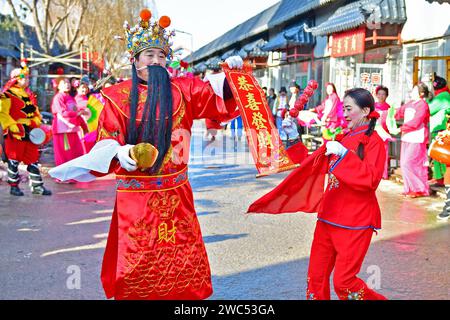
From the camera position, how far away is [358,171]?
3.27 metres

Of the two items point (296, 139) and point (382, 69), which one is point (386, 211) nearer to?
point (296, 139)

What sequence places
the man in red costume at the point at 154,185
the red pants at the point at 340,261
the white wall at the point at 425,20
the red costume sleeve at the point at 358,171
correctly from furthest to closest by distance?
the white wall at the point at 425,20
the red pants at the point at 340,261
the red costume sleeve at the point at 358,171
the man in red costume at the point at 154,185

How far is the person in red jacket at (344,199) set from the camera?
10.9 feet

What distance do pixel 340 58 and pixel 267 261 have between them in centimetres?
1092

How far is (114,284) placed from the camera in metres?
3.22

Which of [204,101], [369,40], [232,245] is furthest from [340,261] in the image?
[369,40]

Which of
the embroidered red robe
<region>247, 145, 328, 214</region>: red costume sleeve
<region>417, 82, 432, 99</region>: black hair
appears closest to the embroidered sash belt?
the embroidered red robe

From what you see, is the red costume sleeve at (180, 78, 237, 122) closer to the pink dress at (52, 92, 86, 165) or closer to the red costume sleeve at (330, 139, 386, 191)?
the red costume sleeve at (330, 139, 386, 191)

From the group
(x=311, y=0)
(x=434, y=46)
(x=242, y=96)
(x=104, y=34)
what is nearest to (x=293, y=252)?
(x=242, y=96)

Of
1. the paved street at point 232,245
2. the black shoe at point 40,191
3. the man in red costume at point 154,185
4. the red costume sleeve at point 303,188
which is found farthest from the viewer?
the black shoe at point 40,191

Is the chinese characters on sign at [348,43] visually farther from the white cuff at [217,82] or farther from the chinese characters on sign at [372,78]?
the white cuff at [217,82]

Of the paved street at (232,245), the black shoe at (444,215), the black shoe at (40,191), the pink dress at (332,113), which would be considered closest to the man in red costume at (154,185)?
the paved street at (232,245)

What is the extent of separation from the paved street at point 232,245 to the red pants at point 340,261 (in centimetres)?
70

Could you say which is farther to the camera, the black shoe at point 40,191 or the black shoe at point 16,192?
the black shoe at point 40,191
